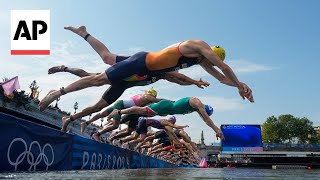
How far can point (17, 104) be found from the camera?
32.0 meters

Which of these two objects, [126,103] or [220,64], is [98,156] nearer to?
[126,103]

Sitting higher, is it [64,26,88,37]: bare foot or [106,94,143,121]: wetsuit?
[64,26,88,37]: bare foot

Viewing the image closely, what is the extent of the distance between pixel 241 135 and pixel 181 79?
35859 millimetres

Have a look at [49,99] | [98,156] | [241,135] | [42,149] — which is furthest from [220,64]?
[241,135]

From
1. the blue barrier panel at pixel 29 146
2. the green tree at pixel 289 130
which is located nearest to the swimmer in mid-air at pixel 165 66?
the blue barrier panel at pixel 29 146

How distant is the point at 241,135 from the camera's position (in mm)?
41719

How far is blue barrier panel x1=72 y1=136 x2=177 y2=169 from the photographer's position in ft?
29.8

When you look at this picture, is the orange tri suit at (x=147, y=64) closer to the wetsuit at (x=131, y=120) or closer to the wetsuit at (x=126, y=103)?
the wetsuit at (x=126, y=103)

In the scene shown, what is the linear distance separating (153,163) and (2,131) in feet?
51.2

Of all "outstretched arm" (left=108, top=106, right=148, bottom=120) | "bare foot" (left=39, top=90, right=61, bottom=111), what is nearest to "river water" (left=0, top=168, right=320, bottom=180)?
"bare foot" (left=39, top=90, right=61, bottom=111)

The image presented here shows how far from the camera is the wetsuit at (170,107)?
10537mm

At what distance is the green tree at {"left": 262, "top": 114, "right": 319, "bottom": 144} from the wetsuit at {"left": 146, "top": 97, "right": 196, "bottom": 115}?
320 ft

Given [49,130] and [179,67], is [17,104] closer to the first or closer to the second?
[49,130]

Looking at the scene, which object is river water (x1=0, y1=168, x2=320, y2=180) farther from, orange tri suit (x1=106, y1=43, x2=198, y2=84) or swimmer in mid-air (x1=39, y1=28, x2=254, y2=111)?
orange tri suit (x1=106, y1=43, x2=198, y2=84)
